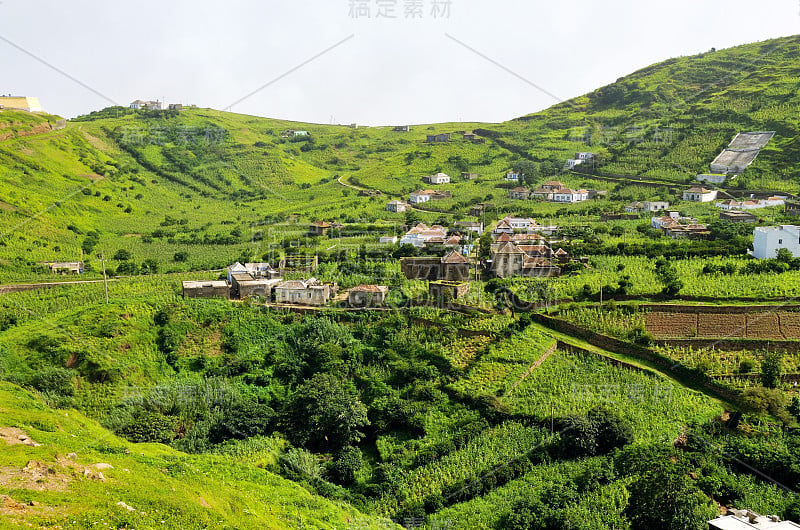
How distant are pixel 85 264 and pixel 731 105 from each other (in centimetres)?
8368

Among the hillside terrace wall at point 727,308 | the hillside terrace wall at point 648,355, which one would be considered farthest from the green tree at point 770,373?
the hillside terrace wall at point 727,308

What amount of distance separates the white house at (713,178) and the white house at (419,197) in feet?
101

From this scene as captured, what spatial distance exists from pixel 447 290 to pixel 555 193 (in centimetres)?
3561

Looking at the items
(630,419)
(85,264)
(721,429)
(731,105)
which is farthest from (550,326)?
(731,105)

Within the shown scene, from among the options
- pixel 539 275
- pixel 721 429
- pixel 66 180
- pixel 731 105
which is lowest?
pixel 721 429

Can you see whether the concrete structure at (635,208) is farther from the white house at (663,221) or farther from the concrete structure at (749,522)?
the concrete structure at (749,522)

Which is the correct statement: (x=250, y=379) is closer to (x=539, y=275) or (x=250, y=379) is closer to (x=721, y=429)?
(x=539, y=275)

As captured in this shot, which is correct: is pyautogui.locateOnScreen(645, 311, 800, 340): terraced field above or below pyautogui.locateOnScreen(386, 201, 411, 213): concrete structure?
below

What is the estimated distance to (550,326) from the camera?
3106cm

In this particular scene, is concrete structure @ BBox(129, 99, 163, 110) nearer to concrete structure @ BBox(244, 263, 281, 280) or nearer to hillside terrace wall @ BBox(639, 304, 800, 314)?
concrete structure @ BBox(244, 263, 281, 280)

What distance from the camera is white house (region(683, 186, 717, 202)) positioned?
5806 centimetres

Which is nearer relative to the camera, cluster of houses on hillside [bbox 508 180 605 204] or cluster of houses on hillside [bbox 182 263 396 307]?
cluster of houses on hillside [bbox 182 263 396 307]

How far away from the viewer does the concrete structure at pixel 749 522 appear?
19016mm

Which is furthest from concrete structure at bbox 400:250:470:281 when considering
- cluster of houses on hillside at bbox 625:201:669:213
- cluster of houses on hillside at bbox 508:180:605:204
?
cluster of houses on hillside at bbox 508:180:605:204
